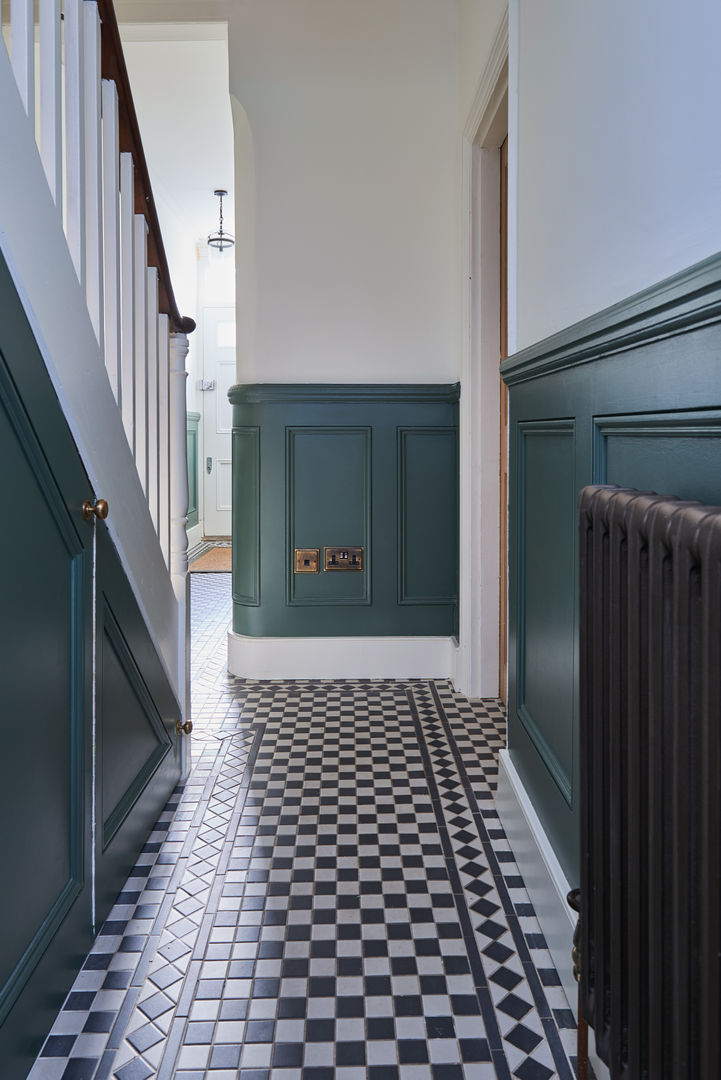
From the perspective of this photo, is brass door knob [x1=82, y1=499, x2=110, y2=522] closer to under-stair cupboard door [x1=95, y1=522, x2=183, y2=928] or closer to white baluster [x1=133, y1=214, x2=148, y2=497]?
under-stair cupboard door [x1=95, y1=522, x2=183, y2=928]

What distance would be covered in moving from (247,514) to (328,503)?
1.17 ft

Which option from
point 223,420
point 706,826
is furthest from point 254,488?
point 223,420

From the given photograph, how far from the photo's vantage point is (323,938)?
174 centimetres

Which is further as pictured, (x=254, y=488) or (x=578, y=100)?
(x=254, y=488)

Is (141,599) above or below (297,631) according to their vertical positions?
above

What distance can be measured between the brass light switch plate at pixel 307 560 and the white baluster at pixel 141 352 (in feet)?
4.90

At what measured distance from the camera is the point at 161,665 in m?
2.34

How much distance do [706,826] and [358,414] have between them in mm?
3061

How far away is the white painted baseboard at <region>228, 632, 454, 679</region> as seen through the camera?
12.2 feet

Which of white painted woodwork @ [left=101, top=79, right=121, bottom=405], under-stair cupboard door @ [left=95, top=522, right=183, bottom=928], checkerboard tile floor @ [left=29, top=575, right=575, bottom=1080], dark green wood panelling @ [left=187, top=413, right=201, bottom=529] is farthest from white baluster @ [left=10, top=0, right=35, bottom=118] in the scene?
dark green wood panelling @ [left=187, top=413, right=201, bottom=529]

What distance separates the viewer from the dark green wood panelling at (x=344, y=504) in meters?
3.67

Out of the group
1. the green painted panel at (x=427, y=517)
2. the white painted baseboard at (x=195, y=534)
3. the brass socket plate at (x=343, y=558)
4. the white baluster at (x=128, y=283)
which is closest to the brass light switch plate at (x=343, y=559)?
the brass socket plate at (x=343, y=558)

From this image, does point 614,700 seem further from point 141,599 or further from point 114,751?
point 141,599

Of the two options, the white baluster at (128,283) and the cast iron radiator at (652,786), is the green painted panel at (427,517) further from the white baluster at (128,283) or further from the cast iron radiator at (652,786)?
the cast iron radiator at (652,786)
